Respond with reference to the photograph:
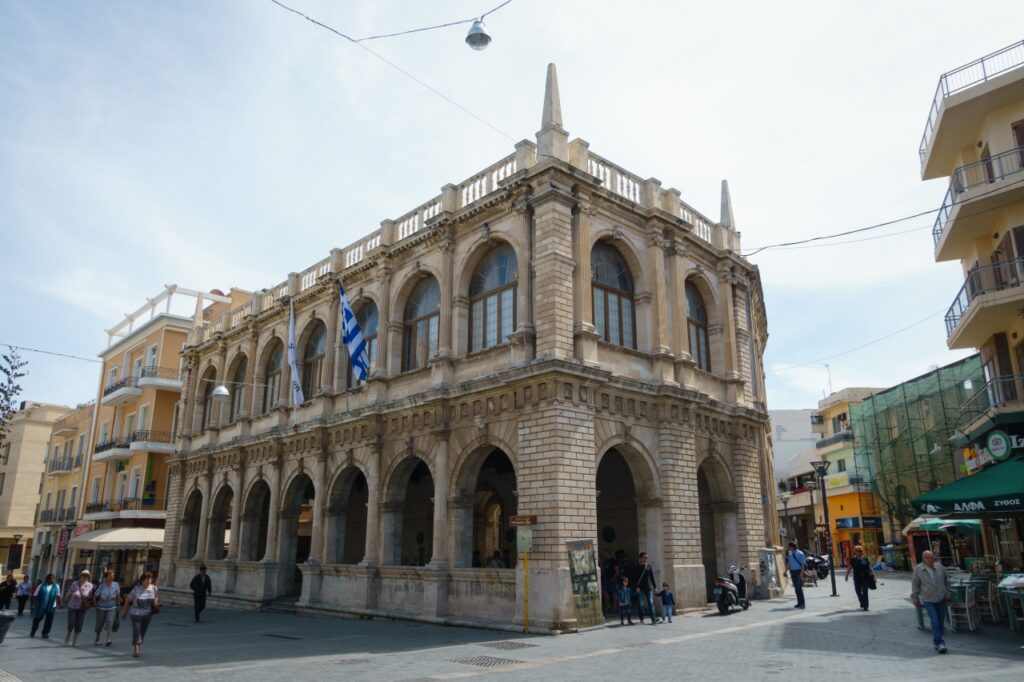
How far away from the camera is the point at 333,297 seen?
26781mm

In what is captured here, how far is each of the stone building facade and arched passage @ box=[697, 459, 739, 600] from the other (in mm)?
63

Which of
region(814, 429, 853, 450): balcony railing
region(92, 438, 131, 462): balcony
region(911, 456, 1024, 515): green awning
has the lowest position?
region(911, 456, 1024, 515): green awning

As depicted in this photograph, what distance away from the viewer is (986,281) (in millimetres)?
20203

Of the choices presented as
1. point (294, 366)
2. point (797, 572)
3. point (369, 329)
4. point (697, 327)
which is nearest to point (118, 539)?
point (294, 366)

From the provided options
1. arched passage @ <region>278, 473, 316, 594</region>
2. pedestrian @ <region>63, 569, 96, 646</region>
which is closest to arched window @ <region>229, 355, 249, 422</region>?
arched passage @ <region>278, 473, 316, 594</region>

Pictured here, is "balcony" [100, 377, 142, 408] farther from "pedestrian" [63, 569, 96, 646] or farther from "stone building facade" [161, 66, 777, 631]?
"pedestrian" [63, 569, 96, 646]

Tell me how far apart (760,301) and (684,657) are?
75.2 ft

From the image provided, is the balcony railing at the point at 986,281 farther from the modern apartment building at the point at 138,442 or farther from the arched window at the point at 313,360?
the modern apartment building at the point at 138,442

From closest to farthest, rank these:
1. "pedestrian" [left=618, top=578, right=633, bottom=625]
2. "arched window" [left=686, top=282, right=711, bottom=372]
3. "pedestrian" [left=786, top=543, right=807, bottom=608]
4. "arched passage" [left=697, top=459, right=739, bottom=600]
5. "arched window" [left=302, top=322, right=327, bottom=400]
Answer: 1. "pedestrian" [left=618, top=578, right=633, bottom=625]
2. "pedestrian" [left=786, top=543, right=807, bottom=608]
3. "arched passage" [left=697, top=459, right=739, bottom=600]
4. "arched window" [left=686, top=282, right=711, bottom=372]
5. "arched window" [left=302, top=322, right=327, bottom=400]

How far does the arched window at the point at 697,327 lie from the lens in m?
23.8

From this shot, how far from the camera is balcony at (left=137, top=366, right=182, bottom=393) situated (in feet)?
126

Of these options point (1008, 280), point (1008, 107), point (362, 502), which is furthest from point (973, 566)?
point (362, 502)

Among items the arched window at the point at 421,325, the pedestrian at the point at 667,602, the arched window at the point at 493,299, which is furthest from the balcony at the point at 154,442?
the pedestrian at the point at 667,602

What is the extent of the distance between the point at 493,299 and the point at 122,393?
28053 millimetres
